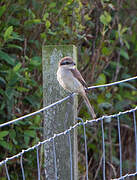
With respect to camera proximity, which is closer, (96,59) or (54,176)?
(54,176)

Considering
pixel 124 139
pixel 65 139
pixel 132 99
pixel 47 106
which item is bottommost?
pixel 124 139

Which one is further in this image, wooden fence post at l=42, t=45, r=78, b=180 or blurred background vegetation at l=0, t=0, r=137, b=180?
blurred background vegetation at l=0, t=0, r=137, b=180

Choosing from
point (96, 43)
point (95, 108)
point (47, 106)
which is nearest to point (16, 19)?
point (96, 43)

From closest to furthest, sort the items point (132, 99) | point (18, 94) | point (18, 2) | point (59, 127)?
point (59, 127)
point (18, 94)
point (18, 2)
point (132, 99)

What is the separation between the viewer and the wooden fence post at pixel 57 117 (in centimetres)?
248

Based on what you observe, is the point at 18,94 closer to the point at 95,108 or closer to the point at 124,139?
the point at 95,108

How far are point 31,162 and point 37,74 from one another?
92 centimetres

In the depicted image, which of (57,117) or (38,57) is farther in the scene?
(38,57)

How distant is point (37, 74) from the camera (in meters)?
4.35

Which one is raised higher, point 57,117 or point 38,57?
point 38,57

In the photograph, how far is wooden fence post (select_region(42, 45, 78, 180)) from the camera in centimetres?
248

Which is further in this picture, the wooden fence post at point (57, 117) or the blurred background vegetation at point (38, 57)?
the blurred background vegetation at point (38, 57)

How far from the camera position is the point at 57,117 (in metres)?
2.48

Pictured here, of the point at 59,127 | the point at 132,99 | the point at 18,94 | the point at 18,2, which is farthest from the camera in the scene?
the point at 132,99
